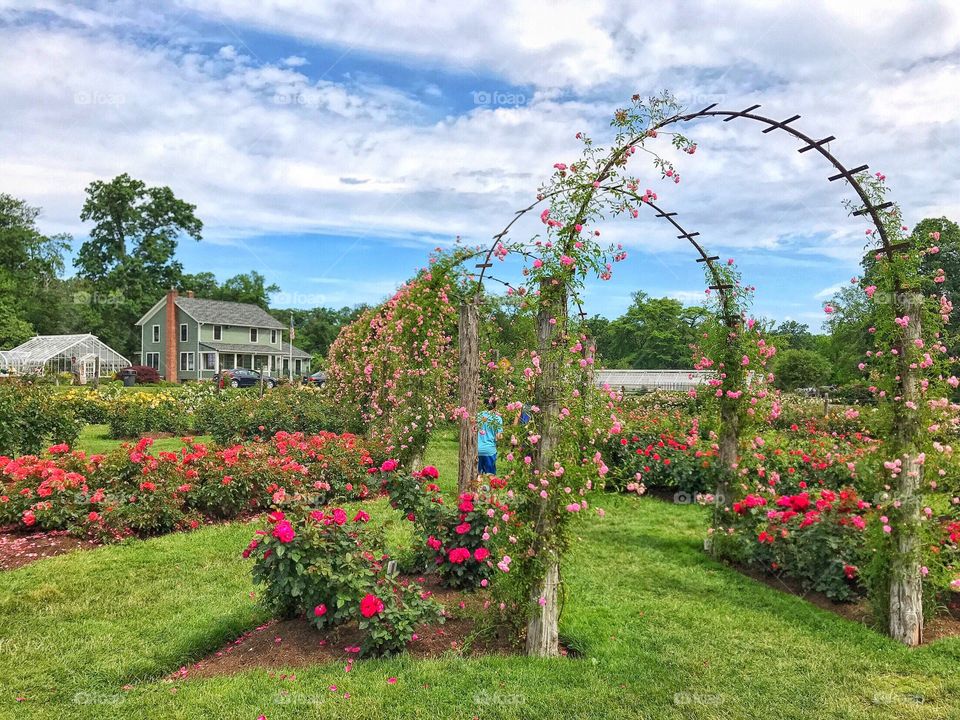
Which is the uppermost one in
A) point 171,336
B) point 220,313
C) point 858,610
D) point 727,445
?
point 220,313

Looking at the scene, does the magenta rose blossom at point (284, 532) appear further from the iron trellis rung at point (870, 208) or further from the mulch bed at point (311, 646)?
the iron trellis rung at point (870, 208)

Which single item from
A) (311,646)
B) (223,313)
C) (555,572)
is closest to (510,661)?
(555,572)

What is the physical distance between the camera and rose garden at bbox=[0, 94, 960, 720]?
3.59m

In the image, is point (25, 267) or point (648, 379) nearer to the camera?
point (648, 379)

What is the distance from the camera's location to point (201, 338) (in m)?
41.1

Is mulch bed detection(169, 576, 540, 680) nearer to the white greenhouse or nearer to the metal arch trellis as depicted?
the metal arch trellis

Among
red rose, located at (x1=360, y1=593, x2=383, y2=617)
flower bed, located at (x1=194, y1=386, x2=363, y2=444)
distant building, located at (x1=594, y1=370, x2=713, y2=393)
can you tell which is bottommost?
red rose, located at (x1=360, y1=593, x2=383, y2=617)

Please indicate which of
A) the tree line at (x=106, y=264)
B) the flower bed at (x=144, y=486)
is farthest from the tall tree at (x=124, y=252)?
the flower bed at (x=144, y=486)

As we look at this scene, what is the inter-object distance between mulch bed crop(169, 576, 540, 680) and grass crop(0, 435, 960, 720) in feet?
0.49

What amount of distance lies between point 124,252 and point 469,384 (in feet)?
158

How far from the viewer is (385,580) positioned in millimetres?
4105

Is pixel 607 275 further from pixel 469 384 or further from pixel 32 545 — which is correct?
pixel 32 545

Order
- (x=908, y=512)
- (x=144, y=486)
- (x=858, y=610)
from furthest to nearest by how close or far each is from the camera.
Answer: (x=144, y=486), (x=858, y=610), (x=908, y=512)

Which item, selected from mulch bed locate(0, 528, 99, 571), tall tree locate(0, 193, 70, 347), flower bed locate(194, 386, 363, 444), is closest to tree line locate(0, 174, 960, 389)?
tall tree locate(0, 193, 70, 347)
